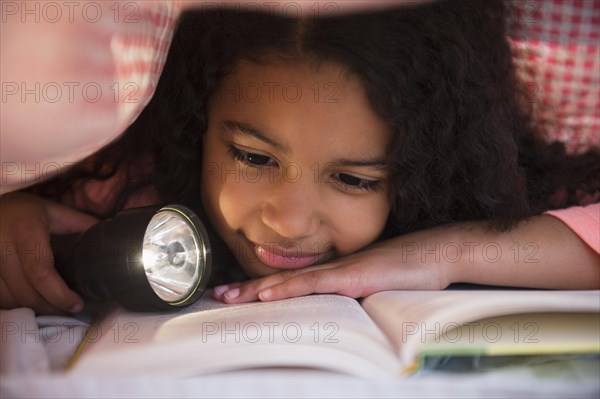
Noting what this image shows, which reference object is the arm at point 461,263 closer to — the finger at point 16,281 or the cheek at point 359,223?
the cheek at point 359,223

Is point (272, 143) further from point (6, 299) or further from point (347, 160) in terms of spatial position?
point (6, 299)

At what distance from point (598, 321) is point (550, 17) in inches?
41.0

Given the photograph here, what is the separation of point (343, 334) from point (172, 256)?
30 centimetres

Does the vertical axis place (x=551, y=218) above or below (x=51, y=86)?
below

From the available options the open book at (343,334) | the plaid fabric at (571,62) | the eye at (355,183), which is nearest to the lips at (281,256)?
the eye at (355,183)

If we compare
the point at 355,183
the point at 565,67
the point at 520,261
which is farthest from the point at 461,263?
the point at 565,67

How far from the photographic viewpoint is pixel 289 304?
833 mm

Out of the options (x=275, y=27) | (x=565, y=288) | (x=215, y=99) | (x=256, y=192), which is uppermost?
(x=275, y=27)

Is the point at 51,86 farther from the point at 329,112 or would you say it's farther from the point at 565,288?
the point at 565,288

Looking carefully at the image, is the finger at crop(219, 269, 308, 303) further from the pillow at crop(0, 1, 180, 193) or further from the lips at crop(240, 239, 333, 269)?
the pillow at crop(0, 1, 180, 193)

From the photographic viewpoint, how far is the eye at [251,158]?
3.36 feet

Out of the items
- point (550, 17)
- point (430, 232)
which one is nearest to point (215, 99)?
point (430, 232)

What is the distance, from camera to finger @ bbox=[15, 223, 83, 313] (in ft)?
3.15

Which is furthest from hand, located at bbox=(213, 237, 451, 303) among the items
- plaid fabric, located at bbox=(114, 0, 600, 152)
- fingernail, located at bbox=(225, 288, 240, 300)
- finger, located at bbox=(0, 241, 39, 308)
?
plaid fabric, located at bbox=(114, 0, 600, 152)
